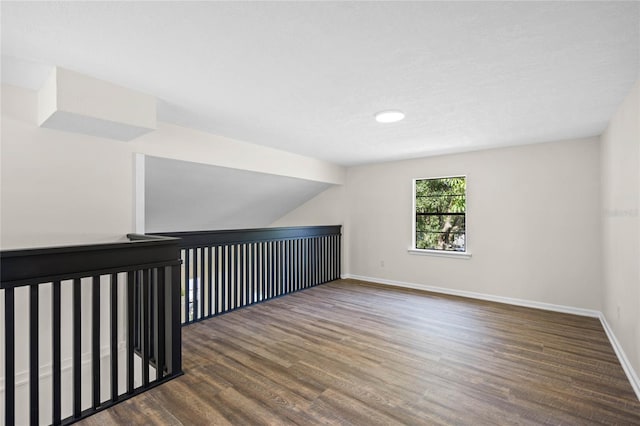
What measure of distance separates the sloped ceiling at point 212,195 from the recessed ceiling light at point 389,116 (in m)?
1.98

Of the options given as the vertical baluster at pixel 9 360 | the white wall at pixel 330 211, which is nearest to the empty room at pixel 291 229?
the vertical baluster at pixel 9 360

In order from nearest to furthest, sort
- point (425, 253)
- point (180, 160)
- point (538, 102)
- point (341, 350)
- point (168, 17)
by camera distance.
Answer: point (168, 17), point (538, 102), point (341, 350), point (180, 160), point (425, 253)

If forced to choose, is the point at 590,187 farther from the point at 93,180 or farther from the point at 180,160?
the point at 93,180

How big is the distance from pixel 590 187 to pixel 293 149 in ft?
12.4

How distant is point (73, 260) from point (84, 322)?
121cm

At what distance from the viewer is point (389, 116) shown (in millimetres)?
2889

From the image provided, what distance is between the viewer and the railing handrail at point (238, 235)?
3276 mm

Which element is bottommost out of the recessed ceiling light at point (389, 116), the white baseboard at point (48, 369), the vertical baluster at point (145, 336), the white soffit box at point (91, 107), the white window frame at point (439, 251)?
the white baseboard at point (48, 369)

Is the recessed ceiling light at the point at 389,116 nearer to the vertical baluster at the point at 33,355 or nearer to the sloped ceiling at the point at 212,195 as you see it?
the sloped ceiling at the point at 212,195

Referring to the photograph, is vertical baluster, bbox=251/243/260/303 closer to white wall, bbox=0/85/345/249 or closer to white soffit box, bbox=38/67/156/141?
white wall, bbox=0/85/345/249

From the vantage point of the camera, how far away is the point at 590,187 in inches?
144

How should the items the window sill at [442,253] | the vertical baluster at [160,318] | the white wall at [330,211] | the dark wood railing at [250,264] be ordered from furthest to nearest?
1. the white wall at [330,211]
2. the window sill at [442,253]
3. the dark wood railing at [250,264]
4. the vertical baluster at [160,318]

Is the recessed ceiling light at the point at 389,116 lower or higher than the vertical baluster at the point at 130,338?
higher

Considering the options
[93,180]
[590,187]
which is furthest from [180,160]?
[590,187]
